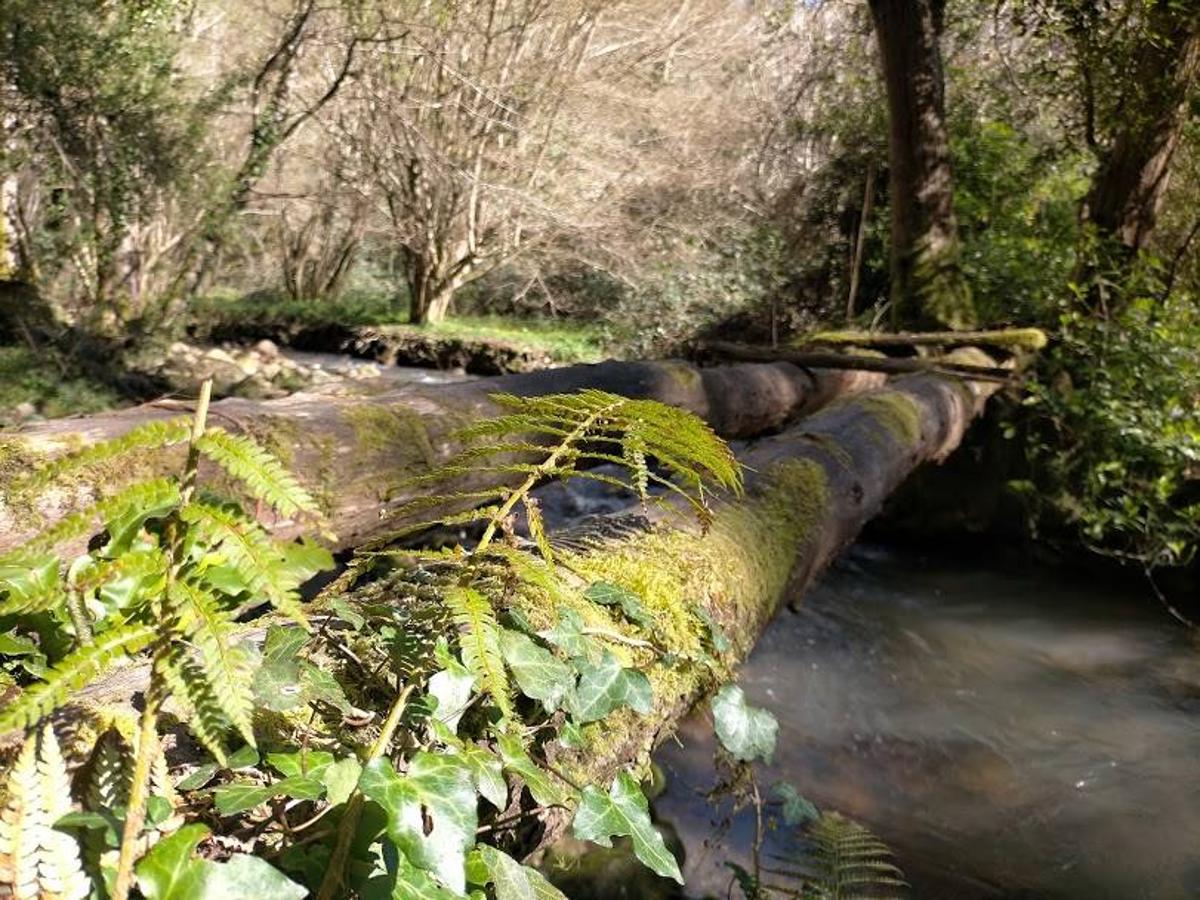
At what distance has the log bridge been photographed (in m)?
1.66

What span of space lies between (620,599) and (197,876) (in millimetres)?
811

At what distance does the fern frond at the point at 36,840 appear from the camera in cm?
70

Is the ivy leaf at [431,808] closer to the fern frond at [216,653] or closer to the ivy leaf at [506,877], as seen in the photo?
the ivy leaf at [506,877]

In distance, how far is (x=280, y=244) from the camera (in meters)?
20.3

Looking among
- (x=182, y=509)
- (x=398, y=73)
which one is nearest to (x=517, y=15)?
(x=398, y=73)

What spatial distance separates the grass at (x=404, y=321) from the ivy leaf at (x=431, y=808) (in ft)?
41.7

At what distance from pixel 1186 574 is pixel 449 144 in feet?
41.4

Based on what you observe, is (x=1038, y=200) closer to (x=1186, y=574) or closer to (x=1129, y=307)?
(x=1129, y=307)

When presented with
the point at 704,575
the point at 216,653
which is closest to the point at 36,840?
the point at 216,653

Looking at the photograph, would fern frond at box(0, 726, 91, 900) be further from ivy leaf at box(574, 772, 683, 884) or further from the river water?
the river water

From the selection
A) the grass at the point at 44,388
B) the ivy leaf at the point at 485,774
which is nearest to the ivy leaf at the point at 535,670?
the ivy leaf at the point at 485,774

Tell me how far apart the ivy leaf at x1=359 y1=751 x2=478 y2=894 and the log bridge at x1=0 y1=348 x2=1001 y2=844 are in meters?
0.38

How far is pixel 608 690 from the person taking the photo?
120 centimetres

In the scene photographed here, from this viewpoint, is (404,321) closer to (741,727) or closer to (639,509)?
(639,509)
